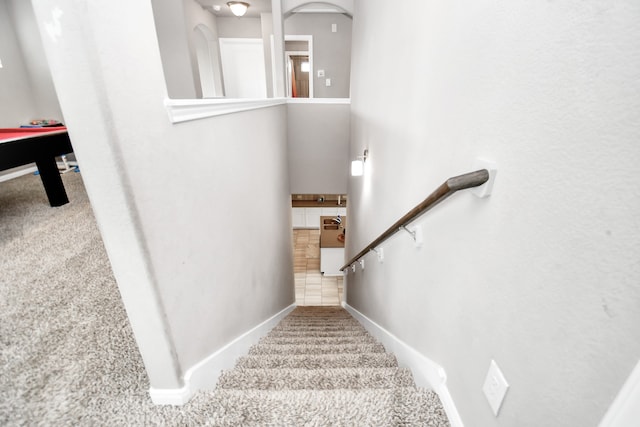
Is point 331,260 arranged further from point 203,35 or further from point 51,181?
point 203,35

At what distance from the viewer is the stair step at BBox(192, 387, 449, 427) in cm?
105

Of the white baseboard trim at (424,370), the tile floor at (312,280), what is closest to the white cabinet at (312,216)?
the tile floor at (312,280)

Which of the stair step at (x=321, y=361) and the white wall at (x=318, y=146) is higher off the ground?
the white wall at (x=318, y=146)

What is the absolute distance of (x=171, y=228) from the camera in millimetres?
1139

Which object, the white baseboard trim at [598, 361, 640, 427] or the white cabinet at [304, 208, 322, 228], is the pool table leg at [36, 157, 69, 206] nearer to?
the white baseboard trim at [598, 361, 640, 427]

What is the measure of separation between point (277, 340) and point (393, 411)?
153 centimetres

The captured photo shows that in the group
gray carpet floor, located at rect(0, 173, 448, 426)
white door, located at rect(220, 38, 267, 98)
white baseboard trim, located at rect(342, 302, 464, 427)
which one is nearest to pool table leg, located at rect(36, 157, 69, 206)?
gray carpet floor, located at rect(0, 173, 448, 426)

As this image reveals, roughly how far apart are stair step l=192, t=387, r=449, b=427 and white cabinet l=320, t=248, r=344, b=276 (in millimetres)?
4644

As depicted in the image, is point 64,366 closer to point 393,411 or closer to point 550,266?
point 393,411

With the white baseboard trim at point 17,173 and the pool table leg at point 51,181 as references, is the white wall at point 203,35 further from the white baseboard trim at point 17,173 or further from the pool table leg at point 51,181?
the white baseboard trim at point 17,173

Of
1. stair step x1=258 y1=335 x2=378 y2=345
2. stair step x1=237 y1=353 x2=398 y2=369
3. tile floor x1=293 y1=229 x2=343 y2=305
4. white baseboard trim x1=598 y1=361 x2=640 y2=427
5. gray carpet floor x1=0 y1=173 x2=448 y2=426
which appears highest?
white baseboard trim x1=598 y1=361 x2=640 y2=427

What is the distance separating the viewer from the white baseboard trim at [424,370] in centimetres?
105

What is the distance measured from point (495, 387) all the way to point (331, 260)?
5128mm

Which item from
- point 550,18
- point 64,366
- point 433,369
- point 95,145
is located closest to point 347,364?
point 433,369
